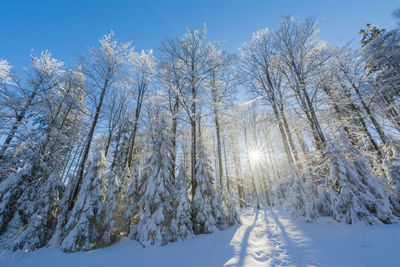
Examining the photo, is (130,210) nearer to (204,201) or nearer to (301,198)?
(204,201)

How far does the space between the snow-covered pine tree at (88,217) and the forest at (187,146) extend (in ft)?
0.12

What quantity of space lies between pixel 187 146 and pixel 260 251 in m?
6.46

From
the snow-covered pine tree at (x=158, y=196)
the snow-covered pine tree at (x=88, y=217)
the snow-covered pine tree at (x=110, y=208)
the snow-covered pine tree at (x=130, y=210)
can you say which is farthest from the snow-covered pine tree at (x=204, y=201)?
the snow-covered pine tree at (x=88, y=217)

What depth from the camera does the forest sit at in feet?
18.2

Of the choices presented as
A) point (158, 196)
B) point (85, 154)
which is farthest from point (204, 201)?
point (85, 154)

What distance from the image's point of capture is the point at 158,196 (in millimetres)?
6023

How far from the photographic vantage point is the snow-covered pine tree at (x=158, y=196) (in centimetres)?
551

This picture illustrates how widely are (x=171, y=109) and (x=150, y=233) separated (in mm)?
6621

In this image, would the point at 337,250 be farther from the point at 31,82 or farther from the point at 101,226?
the point at 31,82

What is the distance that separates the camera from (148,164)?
22.1 ft

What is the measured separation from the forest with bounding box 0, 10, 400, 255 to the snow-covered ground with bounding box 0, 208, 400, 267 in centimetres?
55

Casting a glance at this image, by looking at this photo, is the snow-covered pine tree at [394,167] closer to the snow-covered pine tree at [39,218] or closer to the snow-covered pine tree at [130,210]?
the snow-covered pine tree at [130,210]

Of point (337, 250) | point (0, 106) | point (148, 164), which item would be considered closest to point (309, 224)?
point (337, 250)

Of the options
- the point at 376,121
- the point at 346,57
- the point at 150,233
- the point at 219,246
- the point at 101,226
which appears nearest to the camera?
the point at 219,246
